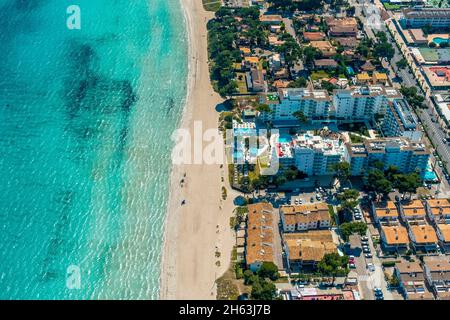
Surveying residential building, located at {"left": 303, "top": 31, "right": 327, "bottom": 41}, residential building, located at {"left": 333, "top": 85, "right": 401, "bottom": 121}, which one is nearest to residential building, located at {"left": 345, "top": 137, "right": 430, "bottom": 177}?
residential building, located at {"left": 333, "top": 85, "right": 401, "bottom": 121}

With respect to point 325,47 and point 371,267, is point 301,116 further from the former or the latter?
point 371,267

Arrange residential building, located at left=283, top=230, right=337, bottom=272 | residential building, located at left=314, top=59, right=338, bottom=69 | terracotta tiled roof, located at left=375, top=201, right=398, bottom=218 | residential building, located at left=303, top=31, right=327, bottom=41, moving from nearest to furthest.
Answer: residential building, located at left=283, top=230, right=337, bottom=272 → terracotta tiled roof, located at left=375, top=201, right=398, bottom=218 → residential building, located at left=314, top=59, right=338, bottom=69 → residential building, located at left=303, top=31, right=327, bottom=41

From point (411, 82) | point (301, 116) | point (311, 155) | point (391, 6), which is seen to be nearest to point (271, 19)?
point (391, 6)

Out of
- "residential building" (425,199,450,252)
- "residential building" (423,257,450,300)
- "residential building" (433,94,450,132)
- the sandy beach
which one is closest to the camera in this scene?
"residential building" (423,257,450,300)

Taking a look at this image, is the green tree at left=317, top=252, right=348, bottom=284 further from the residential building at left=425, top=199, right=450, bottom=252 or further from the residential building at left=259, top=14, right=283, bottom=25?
the residential building at left=259, top=14, right=283, bottom=25

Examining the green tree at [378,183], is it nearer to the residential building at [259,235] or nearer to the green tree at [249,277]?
the residential building at [259,235]

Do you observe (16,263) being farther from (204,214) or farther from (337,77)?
(337,77)
